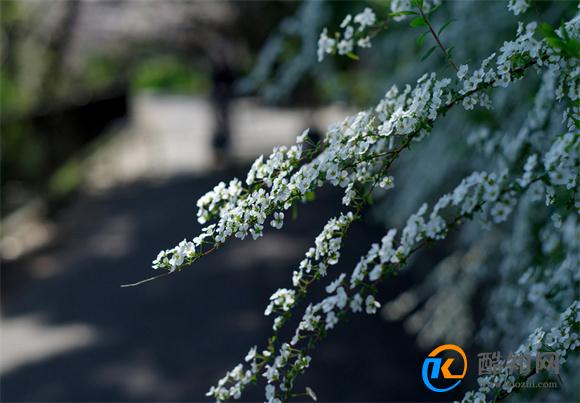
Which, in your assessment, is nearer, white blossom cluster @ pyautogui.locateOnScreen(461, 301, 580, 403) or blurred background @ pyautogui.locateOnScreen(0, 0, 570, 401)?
white blossom cluster @ pyautogui.locateOnScreen(461, 301, 580, 403)

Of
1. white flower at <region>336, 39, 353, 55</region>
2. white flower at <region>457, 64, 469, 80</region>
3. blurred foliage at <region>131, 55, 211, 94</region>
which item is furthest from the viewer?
blurred foliage at <region>131, 55, 211, 94</region>

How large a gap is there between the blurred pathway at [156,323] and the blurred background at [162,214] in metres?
0.02

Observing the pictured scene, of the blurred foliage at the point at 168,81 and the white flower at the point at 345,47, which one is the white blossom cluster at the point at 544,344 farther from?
the blurred foliage at the point at 168,81

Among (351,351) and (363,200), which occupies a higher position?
(351,351)

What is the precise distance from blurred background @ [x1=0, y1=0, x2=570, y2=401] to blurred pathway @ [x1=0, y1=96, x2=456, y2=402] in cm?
2

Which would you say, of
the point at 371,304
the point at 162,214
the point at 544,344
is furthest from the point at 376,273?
the point at 162,214

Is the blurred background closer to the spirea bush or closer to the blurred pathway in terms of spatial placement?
the blurred pathway

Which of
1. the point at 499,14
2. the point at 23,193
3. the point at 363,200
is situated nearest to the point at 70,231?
the point at 23,193

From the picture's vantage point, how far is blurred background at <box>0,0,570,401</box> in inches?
158

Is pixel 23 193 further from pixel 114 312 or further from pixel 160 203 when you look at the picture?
pixel 114 312

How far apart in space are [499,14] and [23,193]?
650cm

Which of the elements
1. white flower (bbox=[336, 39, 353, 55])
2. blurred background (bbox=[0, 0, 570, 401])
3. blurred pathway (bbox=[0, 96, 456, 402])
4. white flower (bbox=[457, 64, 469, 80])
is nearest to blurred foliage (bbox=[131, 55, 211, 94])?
blurred background (bbox=[0, 0, 570, 401])

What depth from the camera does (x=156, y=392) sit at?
4.01m

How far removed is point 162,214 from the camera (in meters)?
8.54
